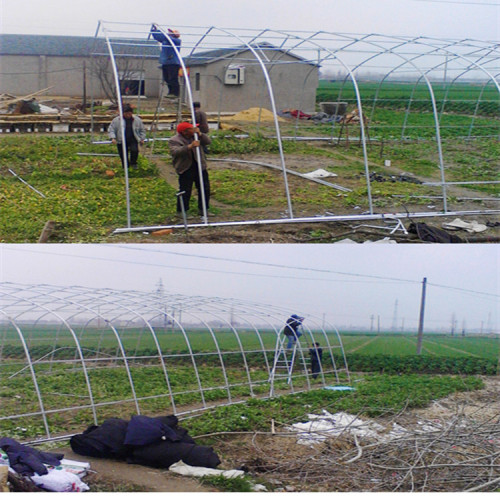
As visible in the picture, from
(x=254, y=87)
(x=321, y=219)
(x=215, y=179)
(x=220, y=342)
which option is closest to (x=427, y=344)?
(x=220, y=342)

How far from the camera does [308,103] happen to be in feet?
72.5

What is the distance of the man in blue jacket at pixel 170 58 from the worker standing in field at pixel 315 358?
668 cm

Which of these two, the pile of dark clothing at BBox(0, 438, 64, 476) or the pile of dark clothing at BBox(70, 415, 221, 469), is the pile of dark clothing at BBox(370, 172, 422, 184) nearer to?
the pile of dark clothing at BBox(70, 415, 221, 469)

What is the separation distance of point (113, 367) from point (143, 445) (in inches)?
233

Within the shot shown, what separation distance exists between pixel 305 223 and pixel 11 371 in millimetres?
6574

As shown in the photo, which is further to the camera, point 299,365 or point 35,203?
point 299,365

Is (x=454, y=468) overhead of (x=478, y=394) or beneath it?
overhead

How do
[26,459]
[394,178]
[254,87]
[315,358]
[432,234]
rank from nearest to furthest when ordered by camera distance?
[26,459], [432,234], [394,178], [315,358], [254,87]

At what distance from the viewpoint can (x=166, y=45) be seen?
12.6 meters

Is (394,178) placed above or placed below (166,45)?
below

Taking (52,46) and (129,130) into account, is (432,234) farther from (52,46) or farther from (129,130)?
(52,46)

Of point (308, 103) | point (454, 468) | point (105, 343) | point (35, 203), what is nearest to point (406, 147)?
point (308, 103)

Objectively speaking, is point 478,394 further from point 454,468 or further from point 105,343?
point 105,343

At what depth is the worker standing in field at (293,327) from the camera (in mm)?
14842
